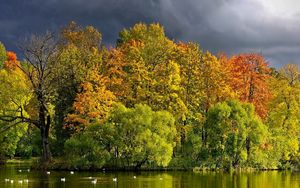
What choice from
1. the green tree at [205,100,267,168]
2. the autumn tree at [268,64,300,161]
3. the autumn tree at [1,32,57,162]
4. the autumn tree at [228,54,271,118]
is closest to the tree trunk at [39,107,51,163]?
the autumn tree at [1,32,57,162]

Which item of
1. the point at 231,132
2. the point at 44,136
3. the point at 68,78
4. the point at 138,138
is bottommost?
the point at 138,138

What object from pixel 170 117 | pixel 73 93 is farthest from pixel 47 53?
pixel 170 117

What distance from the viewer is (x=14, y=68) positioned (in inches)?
3334

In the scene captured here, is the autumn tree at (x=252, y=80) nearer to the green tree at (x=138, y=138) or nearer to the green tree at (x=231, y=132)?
the green tree at (x=231, y=132)

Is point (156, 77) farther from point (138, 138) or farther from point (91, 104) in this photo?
point (138, 138)

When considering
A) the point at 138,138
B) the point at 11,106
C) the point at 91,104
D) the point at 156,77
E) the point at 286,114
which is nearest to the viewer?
the point at 138,138

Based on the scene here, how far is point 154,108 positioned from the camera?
65875mm

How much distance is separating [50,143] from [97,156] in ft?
34.9

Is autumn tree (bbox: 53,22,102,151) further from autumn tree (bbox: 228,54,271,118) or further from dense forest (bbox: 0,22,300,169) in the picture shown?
autumn tree (bbox: 228,54,271,118)

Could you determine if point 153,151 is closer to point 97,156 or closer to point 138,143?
point 138,143

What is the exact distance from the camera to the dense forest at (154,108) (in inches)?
2352

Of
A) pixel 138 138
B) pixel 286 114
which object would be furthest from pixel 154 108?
pixel 286 114

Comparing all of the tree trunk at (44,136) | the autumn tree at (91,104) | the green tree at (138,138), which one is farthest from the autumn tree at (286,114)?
the tree trunk at (44,136)

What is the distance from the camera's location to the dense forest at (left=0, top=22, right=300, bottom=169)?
59750 millimetres
